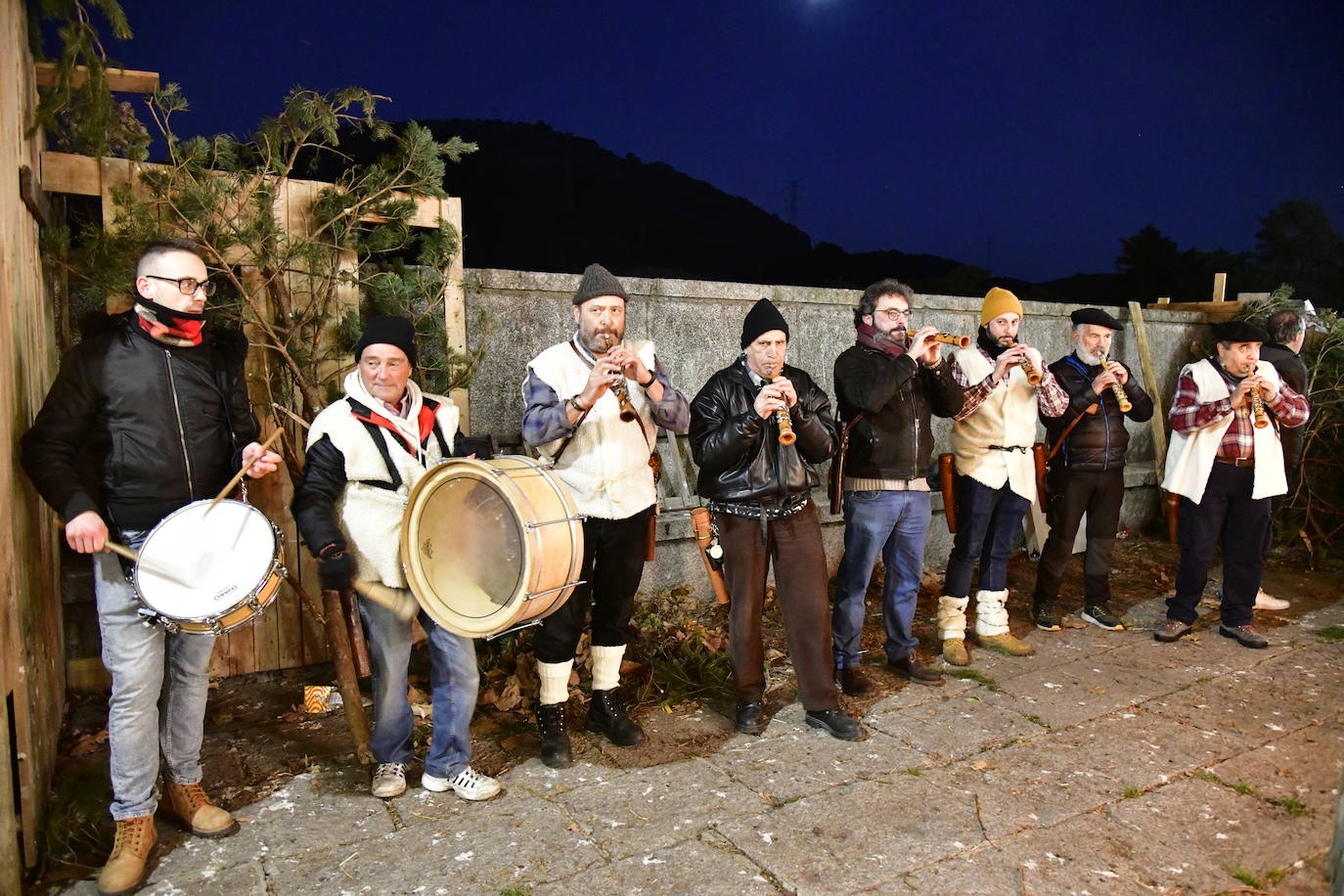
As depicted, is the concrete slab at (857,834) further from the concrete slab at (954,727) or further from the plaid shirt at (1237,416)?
the plaid shirt at (1237,416)

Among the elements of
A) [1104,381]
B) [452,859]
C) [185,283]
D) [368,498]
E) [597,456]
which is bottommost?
[452,859]

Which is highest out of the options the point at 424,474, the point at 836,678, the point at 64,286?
the point at 64,286

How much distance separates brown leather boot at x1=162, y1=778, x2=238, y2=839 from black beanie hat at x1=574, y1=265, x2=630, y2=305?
2534 millimetres

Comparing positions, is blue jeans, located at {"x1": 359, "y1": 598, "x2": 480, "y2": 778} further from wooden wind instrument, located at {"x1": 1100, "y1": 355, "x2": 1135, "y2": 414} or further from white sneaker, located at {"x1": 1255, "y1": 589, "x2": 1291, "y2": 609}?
white sneaker, located at {"x1": 1255, "y1": 589, "x2": 1291, "y2": 609}

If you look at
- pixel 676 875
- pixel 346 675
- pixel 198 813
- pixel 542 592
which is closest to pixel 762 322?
pixel 542 592

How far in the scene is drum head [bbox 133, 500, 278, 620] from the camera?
2973mm

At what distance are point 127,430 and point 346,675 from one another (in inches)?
58.7

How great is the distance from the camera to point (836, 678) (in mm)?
4953

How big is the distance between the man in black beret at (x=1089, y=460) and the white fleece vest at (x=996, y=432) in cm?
51

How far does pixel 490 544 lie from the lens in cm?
333

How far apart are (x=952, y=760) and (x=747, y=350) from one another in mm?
2128

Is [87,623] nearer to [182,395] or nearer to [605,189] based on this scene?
[182,395]

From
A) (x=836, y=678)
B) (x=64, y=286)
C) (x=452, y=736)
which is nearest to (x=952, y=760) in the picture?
(x=836, y=678)

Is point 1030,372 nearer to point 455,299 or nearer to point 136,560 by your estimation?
point 455,299
